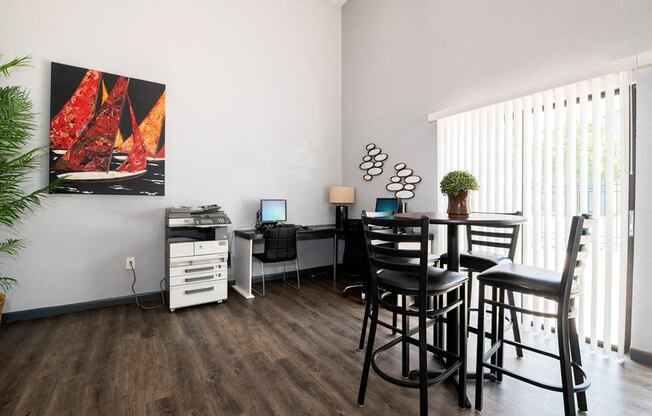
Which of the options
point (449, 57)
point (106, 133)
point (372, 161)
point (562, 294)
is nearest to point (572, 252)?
point (562, 294)

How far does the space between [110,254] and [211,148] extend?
1.69 meters

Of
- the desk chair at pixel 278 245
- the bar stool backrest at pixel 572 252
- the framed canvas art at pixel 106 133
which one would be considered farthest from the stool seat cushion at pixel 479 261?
the framed canvas art at pixel 106 133

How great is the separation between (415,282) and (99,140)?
11.5 ft

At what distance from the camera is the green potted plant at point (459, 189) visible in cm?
207

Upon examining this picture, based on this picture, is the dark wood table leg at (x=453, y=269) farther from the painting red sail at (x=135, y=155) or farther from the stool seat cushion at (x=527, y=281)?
the painting red sail at (x=135, y=155)

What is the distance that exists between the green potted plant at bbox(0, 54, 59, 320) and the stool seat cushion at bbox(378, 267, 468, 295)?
10.4 feet

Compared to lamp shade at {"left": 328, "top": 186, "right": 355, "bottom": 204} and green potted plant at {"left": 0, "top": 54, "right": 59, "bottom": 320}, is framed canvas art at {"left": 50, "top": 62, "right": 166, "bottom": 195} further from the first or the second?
lamp shade at {"left": 328, "top": 186, "right": 355, "bottom": 204}

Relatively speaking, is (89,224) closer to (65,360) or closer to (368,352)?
(65,360)

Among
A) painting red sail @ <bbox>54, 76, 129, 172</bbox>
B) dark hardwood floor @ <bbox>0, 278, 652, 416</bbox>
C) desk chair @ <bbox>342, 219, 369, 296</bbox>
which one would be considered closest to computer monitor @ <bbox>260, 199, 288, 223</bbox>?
desk chair @ <bbox>342, 219, 369, 296</bbox>

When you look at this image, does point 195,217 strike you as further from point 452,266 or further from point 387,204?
point 452,266

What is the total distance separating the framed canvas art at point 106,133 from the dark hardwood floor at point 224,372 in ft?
4.68

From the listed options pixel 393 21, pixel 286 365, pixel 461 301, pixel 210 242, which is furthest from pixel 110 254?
pixel 393 21

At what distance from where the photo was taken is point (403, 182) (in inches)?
157

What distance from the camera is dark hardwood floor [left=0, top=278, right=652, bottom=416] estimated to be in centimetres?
170
